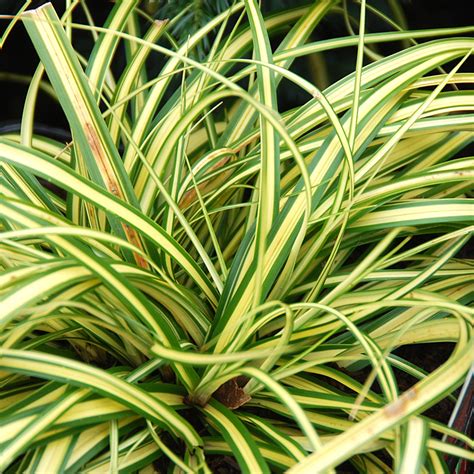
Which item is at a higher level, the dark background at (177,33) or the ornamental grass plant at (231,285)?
the dark background at (177,33)

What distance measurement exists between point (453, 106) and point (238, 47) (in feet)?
1.25

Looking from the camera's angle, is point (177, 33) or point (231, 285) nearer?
point (231, 285)

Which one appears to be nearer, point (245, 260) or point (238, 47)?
point (245, 260)

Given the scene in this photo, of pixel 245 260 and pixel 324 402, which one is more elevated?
pixel 245 260

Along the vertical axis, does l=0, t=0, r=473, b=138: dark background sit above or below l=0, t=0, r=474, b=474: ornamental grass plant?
above

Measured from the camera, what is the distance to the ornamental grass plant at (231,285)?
0.64 m

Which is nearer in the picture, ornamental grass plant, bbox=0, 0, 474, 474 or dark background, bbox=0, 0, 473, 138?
ornamental grass plant, bbox=0, 0, 474, 474

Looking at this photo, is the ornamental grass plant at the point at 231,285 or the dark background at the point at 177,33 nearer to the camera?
the ornamental grass plant at the point at 231,285

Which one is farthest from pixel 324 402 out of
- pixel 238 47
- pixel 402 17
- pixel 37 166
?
pixel 402 17

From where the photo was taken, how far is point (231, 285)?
812 mm

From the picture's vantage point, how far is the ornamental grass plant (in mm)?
643

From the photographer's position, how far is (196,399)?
30.8 inches

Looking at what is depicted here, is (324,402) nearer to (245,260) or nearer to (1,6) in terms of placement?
(245,260)

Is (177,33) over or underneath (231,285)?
over
